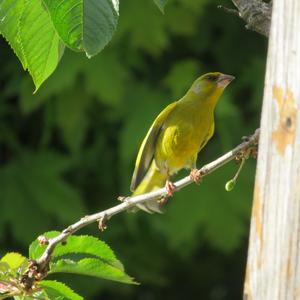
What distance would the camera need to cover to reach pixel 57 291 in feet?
7.18

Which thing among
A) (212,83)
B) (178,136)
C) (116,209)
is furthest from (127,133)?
(116,209)

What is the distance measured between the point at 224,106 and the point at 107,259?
414 centimetres

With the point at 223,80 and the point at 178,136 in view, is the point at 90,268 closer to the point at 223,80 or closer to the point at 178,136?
the point at 178,136

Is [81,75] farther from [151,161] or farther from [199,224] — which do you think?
[151,161]

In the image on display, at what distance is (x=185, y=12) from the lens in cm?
641

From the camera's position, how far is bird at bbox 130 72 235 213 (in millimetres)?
4324

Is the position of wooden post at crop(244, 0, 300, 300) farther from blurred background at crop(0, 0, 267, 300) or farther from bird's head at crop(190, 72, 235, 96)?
blurred background at crop(0, 0, 267, 300)

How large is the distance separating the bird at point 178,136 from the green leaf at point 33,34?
2232mm

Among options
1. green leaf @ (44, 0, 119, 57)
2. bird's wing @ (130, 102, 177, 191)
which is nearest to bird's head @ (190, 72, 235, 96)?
bird's wing @ (130, 102, 177, 191)

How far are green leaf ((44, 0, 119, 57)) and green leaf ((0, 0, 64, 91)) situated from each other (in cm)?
13

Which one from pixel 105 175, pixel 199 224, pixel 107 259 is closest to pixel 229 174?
pixel 199 224

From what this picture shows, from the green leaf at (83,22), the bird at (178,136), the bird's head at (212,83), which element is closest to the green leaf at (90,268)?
the green leaf at (83,22)

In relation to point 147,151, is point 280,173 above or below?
below

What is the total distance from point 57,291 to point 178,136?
2.21 m
